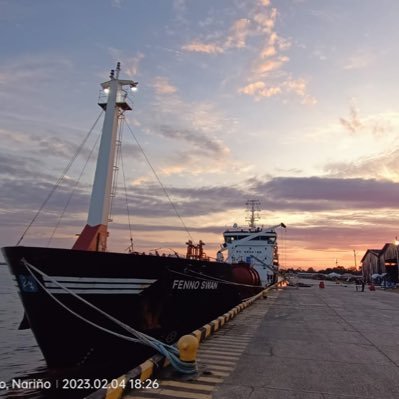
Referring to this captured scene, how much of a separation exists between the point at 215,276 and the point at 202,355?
282 inches

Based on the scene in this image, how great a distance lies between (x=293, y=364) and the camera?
7.66 metres

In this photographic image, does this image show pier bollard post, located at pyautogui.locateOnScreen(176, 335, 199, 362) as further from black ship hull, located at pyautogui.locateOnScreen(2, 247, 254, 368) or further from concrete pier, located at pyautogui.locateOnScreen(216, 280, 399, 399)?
black ship hull, located at pyautogui.locateOnScreen(2, 247, 254, 368)

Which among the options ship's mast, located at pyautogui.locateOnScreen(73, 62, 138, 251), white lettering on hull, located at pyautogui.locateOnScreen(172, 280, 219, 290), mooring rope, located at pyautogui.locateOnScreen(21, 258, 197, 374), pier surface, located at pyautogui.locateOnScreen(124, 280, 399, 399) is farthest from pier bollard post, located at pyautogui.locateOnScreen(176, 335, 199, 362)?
ship's mast, located at pyautogui.locateOnScreen(73, 62, 138, 251)

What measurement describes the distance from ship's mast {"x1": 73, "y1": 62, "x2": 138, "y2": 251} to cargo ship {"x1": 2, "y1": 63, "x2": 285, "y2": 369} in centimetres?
3

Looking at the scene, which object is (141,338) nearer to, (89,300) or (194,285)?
(89,300)

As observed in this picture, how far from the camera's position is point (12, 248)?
8461 mm

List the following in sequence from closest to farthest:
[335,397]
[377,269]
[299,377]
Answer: [335,397]
[299,377]
[377,269]

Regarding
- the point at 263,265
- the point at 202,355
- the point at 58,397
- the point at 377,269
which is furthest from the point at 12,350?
the point at 377,269

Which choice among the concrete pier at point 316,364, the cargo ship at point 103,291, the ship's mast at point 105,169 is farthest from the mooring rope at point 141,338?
the ship's mast at point 105,169

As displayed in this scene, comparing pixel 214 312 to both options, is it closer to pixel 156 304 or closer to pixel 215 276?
pixel 215 276

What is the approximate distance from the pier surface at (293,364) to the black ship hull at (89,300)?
196 centimetres

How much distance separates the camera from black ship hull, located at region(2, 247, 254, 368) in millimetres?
8320

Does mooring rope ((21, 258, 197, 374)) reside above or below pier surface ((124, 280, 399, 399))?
above

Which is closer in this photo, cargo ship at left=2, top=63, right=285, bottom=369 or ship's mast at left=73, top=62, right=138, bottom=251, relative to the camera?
cargo ship at left=2, top=63, right=285, bottom=369
